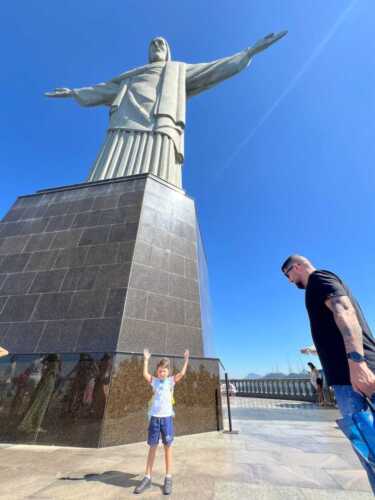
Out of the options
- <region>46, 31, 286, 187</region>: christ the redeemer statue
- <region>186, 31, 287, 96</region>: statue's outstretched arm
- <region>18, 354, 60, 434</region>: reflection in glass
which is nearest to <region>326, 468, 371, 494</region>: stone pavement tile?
<region>18, 354, 60, 434</region>: reflection in glass

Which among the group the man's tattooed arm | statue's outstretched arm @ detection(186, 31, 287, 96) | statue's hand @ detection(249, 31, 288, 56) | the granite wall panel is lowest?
the man's tattooed arm

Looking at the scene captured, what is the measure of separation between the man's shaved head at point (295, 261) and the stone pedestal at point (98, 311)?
153 inches

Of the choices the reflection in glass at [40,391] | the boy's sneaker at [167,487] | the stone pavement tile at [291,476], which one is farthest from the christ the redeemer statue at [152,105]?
the boy's sneaker at [167,487]

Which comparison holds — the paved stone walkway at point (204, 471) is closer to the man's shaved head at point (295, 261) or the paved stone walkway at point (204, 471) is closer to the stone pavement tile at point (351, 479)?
the stone pavement tile at point (351, 479)

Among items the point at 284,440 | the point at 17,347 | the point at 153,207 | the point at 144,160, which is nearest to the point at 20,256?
the point at 17,347

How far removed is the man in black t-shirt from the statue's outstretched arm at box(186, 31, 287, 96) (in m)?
16.6

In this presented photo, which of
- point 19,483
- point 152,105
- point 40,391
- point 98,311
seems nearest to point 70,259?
point 98,311

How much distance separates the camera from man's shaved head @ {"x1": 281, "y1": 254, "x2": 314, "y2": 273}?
251cm

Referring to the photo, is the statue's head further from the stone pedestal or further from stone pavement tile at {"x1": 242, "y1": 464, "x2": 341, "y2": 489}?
stone pavement tile at {"x1": 242, "y1": 464, "x2": 341, "y2": 489}

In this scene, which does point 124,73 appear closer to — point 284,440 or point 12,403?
point 12,403

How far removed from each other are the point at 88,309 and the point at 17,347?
165 cm

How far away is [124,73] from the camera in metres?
15.2

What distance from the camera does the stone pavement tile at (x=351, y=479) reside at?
274cm

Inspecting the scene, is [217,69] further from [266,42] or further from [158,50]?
[158,50]
